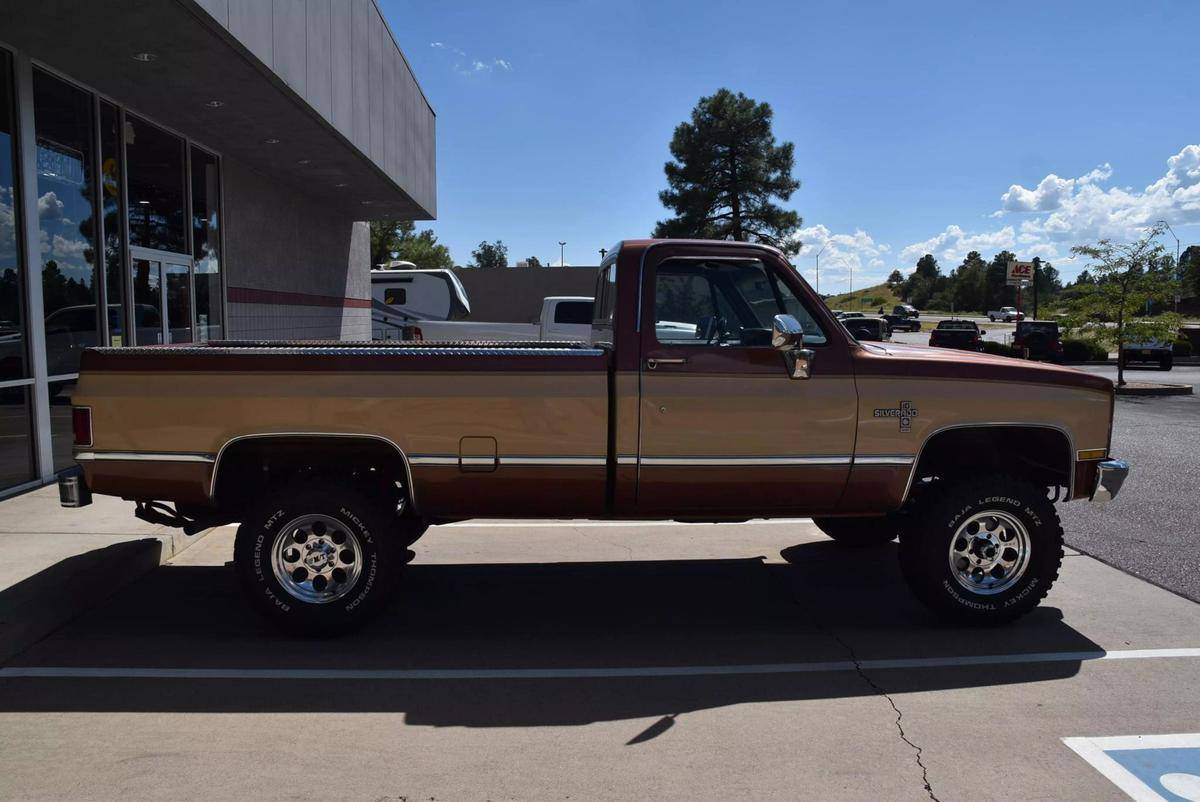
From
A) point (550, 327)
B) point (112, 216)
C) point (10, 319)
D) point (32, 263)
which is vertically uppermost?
point (112, 216)

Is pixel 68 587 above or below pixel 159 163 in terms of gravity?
below

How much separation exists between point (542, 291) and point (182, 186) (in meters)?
41.1

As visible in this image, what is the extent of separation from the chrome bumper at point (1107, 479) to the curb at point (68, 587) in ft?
20.3

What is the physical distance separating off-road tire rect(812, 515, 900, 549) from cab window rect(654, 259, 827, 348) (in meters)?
2.17

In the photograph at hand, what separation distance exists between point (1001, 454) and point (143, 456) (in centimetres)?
509

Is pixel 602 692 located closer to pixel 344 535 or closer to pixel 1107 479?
pixel 344 535

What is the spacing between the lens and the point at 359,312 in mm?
22547

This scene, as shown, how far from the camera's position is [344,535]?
5.25 m

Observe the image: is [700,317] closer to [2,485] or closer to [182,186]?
[2,485]

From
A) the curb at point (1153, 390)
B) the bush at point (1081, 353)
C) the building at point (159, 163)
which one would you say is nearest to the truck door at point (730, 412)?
the building at point (159, 163)

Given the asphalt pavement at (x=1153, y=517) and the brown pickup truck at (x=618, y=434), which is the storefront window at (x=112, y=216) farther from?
the asphalt pavement at (x=1153, y=517)

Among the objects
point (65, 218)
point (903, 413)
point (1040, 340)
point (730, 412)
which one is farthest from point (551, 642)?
point (1040, 340)

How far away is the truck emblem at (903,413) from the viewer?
5305 millimetres

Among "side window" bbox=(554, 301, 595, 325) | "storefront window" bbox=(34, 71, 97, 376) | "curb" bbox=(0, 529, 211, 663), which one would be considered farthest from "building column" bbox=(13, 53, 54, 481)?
"side window" bbox=(554, 301, 595, 325)
